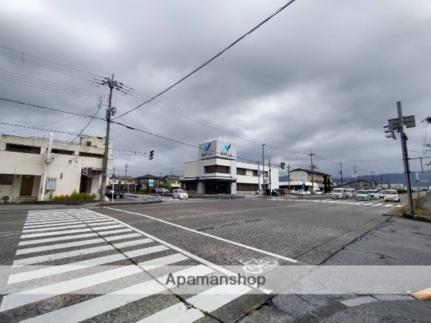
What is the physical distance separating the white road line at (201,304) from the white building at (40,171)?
89.9 feet

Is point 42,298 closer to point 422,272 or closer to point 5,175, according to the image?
point 422,272

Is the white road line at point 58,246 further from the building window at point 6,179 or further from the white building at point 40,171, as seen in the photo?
the building window at point 6,179

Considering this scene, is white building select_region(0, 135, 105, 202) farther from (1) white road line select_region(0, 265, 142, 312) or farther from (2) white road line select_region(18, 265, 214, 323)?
(2) white road line select_region(18, 265, 214, 323)

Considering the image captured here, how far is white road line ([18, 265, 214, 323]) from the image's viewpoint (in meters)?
2.80

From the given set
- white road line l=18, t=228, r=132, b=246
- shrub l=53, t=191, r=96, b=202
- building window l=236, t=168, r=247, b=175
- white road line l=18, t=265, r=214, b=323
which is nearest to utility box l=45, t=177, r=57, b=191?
shrub l=53, t=191, r=96, b=202

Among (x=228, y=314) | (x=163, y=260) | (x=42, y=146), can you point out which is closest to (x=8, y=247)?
(x=163, y=260)

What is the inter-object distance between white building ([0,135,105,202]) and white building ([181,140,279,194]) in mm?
25011

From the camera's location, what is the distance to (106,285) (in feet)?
12.3

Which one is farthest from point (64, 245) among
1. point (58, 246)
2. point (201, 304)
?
point (201, 304)

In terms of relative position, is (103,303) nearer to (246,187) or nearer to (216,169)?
(216,169)

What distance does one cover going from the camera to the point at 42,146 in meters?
29.1

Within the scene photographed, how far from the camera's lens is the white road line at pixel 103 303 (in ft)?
9.20

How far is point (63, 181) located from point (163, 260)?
26530 millimetres

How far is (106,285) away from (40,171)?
26.9m
